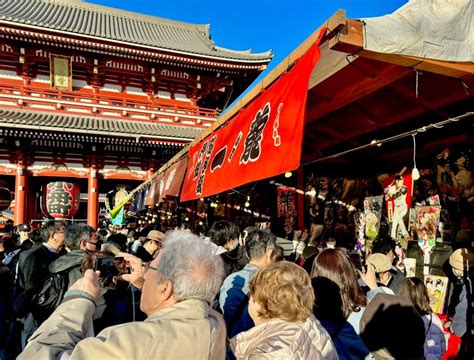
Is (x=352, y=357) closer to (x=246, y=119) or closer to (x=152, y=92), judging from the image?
(x=246, y=119)

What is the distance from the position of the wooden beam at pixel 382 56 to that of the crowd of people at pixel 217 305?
1336mm

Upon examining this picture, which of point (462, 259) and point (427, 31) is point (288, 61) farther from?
point (462, 259)

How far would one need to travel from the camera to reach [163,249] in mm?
1640

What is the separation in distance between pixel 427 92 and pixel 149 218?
510 inches

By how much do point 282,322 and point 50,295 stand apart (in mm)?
2401

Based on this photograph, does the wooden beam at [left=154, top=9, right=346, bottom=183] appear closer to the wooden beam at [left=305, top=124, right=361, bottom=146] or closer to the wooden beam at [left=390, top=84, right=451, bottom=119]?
the wooden beam at [left=390, top=84, right=451, bottom=119]

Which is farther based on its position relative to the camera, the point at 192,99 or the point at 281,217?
the point at 192,99

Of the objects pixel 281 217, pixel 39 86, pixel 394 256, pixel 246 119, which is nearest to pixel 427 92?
pixel 246 119

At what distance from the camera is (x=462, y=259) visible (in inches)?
160

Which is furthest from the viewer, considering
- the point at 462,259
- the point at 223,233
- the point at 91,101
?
the point at 91,101

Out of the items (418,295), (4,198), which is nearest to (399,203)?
(418,295)

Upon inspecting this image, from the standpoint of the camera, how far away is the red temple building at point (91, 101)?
1280 cm

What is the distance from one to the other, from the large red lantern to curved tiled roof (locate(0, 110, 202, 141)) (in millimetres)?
3074

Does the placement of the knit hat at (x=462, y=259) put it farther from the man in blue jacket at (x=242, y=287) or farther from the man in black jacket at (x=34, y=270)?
the man in black jacket at (x=34, y=270)
